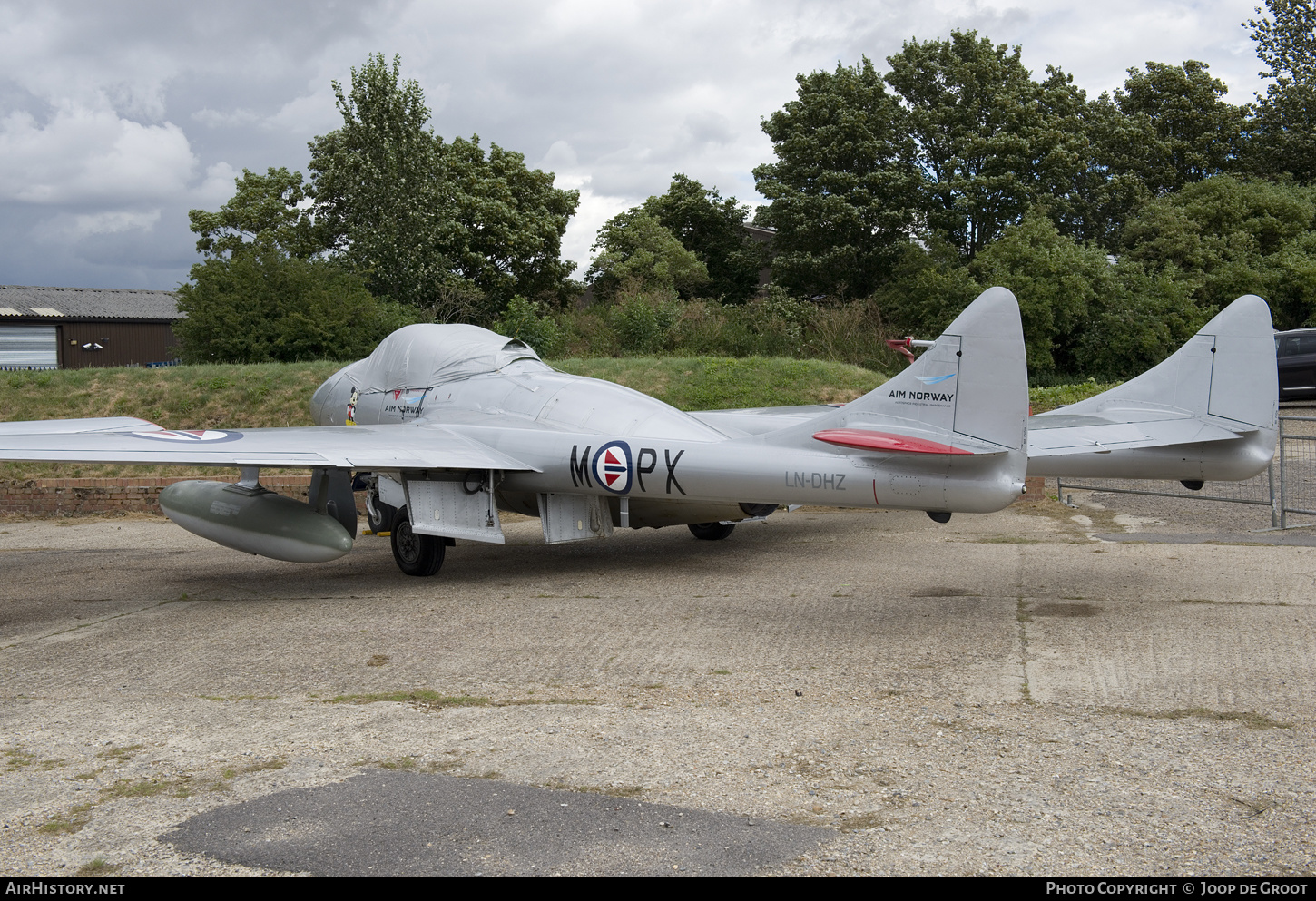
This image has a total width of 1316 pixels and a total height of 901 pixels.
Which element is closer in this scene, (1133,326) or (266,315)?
(266,315)

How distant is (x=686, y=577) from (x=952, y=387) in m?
3.14

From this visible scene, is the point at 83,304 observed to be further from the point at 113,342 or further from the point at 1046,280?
the point at 1046,280

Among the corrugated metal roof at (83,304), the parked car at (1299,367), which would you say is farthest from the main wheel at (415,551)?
the corrugated metal roof at (83,304)

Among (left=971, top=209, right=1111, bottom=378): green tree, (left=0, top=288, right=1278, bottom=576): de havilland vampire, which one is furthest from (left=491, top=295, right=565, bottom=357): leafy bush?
(left=971, top=209, right=1111, bottom=378): green tree

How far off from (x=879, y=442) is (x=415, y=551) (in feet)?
15.4

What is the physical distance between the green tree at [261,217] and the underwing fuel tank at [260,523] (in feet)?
111

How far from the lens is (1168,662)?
20.0 feet

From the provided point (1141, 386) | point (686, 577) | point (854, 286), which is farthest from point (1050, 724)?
point (854, 286)

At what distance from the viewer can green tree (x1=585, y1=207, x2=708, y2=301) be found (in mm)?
39188

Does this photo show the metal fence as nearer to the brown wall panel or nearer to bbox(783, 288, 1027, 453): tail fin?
bbox(783, 288, 1027, 453): tail fin

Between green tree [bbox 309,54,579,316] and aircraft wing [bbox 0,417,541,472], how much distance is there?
24.4 metres

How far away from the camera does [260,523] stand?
9.32 m


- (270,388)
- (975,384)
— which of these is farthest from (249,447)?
(270,388)
